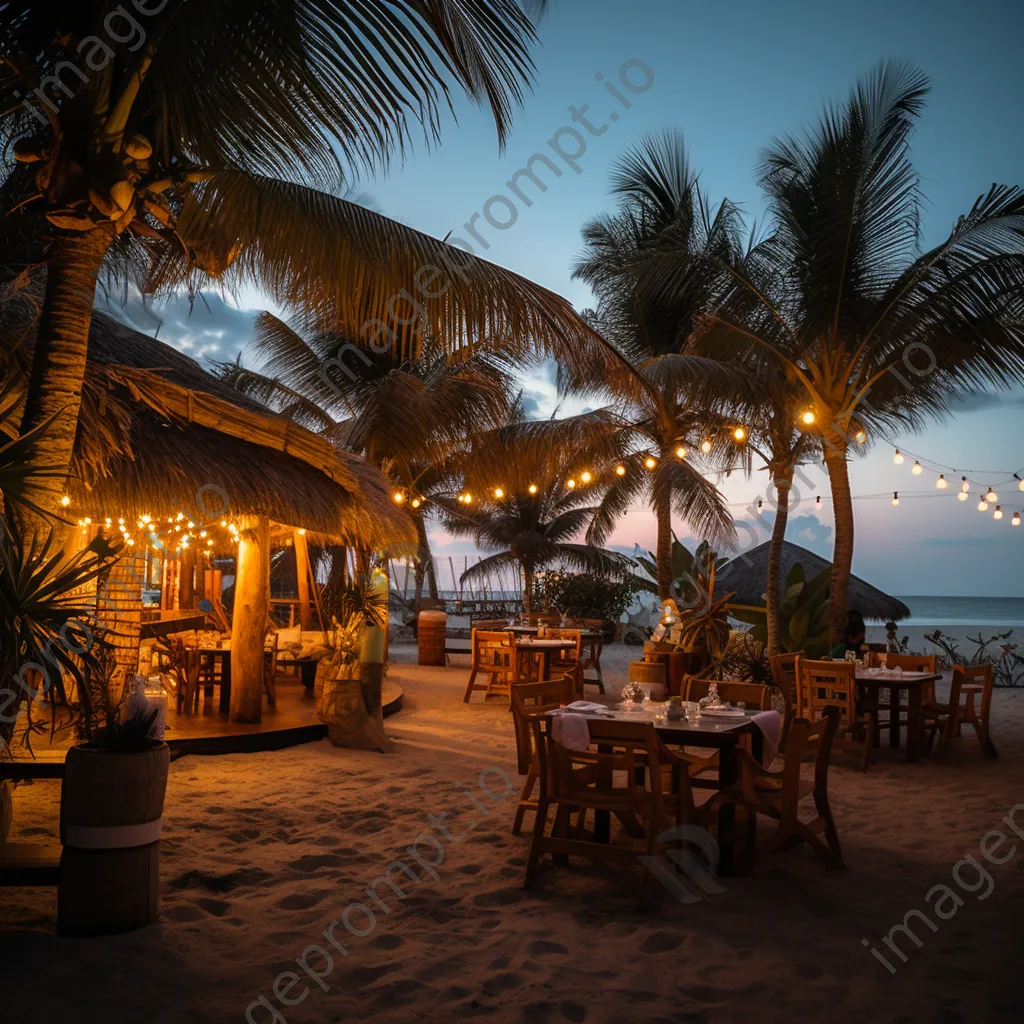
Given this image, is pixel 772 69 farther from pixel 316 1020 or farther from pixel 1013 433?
pixel 1013 433

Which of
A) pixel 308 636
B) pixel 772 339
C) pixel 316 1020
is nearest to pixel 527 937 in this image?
pixel 316 1020

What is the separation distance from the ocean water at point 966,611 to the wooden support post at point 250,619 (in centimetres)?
4744

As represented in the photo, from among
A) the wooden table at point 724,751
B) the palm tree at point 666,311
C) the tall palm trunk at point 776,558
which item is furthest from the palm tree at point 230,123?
the tall palm trunk at point 776,558

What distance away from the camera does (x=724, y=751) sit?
451cm

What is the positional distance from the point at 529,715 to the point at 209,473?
348 cm

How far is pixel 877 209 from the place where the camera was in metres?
9.64

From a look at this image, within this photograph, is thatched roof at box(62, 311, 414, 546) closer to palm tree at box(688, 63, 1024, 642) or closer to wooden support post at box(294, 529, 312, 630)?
wooden support post at box(294, 529, 312, 630)

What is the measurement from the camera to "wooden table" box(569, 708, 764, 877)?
433cm

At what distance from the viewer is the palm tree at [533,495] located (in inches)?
536

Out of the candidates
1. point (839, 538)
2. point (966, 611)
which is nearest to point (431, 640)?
point (839, 538)

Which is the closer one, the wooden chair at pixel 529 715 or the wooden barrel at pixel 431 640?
the wooden chair at pixel 529 715

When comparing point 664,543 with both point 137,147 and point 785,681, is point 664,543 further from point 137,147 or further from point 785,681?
point 137,147

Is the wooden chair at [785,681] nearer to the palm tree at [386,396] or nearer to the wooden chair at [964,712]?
the wooden chair at [964,712]

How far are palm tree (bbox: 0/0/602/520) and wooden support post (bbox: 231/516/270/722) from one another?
12.8 feet
